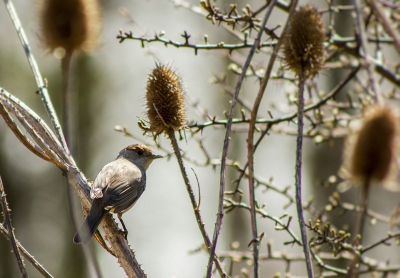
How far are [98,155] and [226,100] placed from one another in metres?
4.37

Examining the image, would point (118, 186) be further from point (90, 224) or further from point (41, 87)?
point (41, 87)

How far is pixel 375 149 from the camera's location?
268cm

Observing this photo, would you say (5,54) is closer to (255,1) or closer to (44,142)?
(255,1)

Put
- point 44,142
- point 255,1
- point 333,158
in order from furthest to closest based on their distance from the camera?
point 255,1
point 333,158
point 44,142

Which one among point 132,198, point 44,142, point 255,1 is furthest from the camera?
point 255,1

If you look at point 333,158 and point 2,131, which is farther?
point 2,131

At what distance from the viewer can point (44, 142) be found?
3275mm

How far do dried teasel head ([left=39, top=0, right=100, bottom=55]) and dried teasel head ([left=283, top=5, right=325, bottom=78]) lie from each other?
7.76 ft

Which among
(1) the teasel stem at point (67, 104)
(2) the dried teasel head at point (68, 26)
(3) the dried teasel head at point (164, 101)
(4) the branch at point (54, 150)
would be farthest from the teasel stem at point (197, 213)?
(2) the dried teasel head at point (68, 26)

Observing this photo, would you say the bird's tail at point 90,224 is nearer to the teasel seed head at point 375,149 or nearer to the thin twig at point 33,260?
the thin twig at point 33,260

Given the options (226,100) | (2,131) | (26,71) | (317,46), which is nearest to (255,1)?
(226,100)

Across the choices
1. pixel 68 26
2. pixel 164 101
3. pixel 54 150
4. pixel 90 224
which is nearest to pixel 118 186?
pixel 90 224

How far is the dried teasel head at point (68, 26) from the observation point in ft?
17.2

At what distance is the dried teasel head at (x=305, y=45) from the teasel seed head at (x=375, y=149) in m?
0.80
